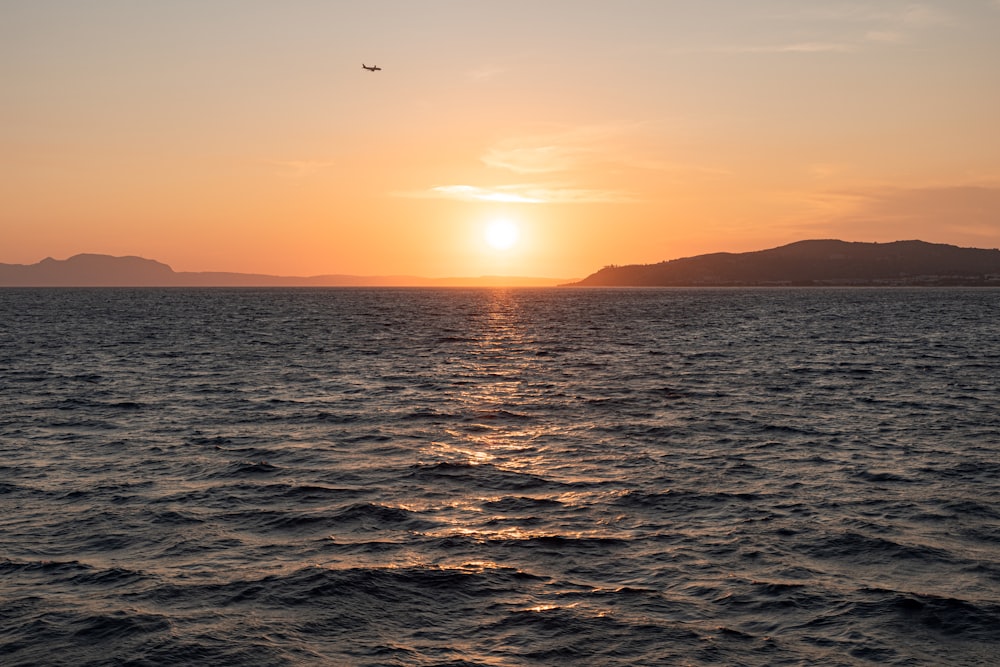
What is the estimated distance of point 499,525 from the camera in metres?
22.0

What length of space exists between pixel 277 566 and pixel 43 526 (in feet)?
24.7

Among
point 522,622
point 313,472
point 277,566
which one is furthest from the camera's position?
point 313,472

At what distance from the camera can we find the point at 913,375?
5759 centimetres

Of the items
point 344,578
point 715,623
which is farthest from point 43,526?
point 715,623

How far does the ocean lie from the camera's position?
598 inches

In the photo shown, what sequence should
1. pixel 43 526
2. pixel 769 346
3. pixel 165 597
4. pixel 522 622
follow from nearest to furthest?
pixel 522 622
pixel 165 597
pixel 43 526
pixel 769 346

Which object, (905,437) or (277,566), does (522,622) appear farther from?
(905,437)

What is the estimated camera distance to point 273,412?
136 ft

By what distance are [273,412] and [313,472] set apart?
1425 centimetres

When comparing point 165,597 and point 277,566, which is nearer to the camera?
point 165,597

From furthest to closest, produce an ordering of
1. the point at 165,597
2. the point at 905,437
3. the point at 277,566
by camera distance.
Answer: the point at 905,437, the point at 277,566, the point at 165,597

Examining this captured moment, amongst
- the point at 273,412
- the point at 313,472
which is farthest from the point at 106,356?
the point at 313,472

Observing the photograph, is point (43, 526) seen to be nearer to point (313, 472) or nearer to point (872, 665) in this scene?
point (313, 472)

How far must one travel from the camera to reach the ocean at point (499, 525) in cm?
1519
